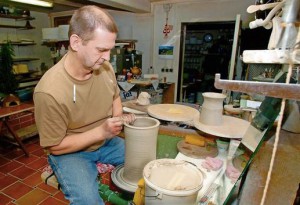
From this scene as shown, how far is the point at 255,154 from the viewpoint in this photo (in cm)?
64

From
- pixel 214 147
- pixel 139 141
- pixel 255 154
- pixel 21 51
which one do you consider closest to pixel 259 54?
pixel 255 154

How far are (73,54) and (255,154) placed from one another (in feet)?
Answer: 3.70

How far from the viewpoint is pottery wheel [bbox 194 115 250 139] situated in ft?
4.41

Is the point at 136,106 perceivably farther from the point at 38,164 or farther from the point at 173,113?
the point at 38,164

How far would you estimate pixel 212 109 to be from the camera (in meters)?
1.42

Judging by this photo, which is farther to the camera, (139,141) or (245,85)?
(139,141)

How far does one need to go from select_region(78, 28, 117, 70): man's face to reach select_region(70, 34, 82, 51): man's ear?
0.08 ft

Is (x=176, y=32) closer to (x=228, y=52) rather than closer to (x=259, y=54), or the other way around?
(x=228, y=52)

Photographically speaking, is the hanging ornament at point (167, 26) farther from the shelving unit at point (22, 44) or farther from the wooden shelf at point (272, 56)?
the wooden shelf at point (272, 56)

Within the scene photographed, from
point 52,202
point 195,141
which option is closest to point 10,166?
point 52,202

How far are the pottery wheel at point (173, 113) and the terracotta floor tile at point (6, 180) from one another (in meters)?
2.06

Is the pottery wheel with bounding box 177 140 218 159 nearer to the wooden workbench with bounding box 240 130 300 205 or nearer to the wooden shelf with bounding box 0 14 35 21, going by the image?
the wooden workbench with bounding box 240 130 300 205

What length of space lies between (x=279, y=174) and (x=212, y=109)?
2.77ft

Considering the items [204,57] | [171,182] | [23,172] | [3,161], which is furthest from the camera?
[204,57]
